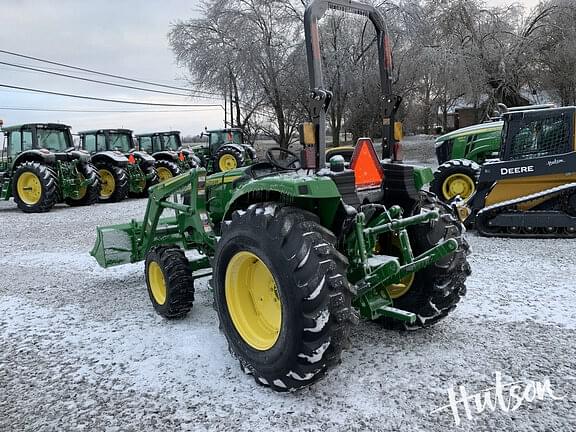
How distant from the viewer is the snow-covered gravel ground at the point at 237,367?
286 centimetres

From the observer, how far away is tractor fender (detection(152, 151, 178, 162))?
53.8 ft

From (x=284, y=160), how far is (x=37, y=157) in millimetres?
10092

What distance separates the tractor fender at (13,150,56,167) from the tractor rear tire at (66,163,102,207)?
796 mm

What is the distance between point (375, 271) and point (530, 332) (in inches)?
63.0

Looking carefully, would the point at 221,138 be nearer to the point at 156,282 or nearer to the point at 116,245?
the point at 116,245

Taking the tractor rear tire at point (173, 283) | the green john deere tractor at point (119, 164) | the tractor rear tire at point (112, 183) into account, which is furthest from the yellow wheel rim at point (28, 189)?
the tractor rear tire at point (173, 283)

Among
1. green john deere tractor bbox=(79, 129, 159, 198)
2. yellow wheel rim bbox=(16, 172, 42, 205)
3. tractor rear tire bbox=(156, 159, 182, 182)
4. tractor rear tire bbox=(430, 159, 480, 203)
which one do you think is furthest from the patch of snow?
tractor rear tire bbox=(156, 159, 182, 182)

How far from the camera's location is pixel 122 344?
13.2ft

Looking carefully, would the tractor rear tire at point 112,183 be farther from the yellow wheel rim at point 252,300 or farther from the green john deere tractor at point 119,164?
the yellow wheel rim at point 252,300

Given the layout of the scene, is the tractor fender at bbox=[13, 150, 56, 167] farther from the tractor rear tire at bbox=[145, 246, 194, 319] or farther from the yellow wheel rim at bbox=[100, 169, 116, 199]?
the tractor rear tire at bbox=[145, 246, 194, 319]

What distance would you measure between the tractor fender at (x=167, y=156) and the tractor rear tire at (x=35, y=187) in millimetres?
4571

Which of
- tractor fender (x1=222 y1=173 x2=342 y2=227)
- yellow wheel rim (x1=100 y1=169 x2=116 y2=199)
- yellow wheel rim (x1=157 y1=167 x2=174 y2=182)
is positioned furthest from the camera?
yellow wheel rim (x1=157 y1=167 x2=174 y2=182)

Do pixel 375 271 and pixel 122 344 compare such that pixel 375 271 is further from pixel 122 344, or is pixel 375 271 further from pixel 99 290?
pixel 99 290

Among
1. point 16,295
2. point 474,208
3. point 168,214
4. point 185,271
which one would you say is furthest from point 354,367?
point 474,208
